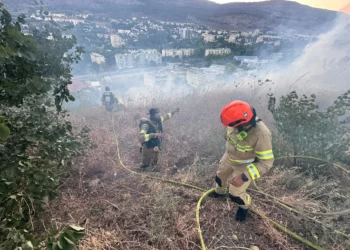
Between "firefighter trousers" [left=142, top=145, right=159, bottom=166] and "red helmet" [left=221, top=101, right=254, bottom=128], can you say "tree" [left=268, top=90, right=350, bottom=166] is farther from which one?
"firefighter trousers" [left=142, top=145, right=159, bottom=166]

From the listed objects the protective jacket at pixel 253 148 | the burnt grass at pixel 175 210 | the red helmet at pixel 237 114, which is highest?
the red helmet at pixel 237 114

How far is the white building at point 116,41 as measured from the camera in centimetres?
3585

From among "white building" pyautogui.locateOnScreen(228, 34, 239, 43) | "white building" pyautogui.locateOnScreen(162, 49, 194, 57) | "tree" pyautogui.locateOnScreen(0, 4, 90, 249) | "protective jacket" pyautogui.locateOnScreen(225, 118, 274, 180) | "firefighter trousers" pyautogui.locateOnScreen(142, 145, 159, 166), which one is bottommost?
"white building" pyautogui.locateOnScreen(162, 49, 194, 57)

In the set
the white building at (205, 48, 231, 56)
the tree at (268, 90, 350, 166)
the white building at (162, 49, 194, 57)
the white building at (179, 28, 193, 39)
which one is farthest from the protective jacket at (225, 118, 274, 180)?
the white building at (179, 28, 193, 39)

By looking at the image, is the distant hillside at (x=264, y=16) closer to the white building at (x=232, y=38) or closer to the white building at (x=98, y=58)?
the white building at (x=232, y=38)

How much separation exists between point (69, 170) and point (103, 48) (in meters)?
34.2

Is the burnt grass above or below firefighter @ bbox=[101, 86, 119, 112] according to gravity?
above

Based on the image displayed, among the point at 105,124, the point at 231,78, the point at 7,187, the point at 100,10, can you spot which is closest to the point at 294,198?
the point at 7,187

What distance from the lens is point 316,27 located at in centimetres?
2455

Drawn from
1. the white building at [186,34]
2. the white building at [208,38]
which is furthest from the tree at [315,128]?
the white building at [186,34]

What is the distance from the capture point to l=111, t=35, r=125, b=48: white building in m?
35.8

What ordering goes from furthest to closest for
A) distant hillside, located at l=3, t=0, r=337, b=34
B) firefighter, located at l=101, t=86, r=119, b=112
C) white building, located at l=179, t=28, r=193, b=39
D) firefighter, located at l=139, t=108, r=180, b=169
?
1. white building, located at l=179, t=28, r=193, b=39
2. distant hillside, located at l=3, t=0, r=337, b=34
3. firefighter, located at l=101, t=86, r=119, b=112
4. firefighter, located at l=139, t=108, r=180, b=169

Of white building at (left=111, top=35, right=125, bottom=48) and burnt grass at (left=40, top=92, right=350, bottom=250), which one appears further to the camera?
white building at (left=111, top=35, right=125, bottom=48)

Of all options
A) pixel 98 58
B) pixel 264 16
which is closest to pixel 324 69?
pixel 264 16
